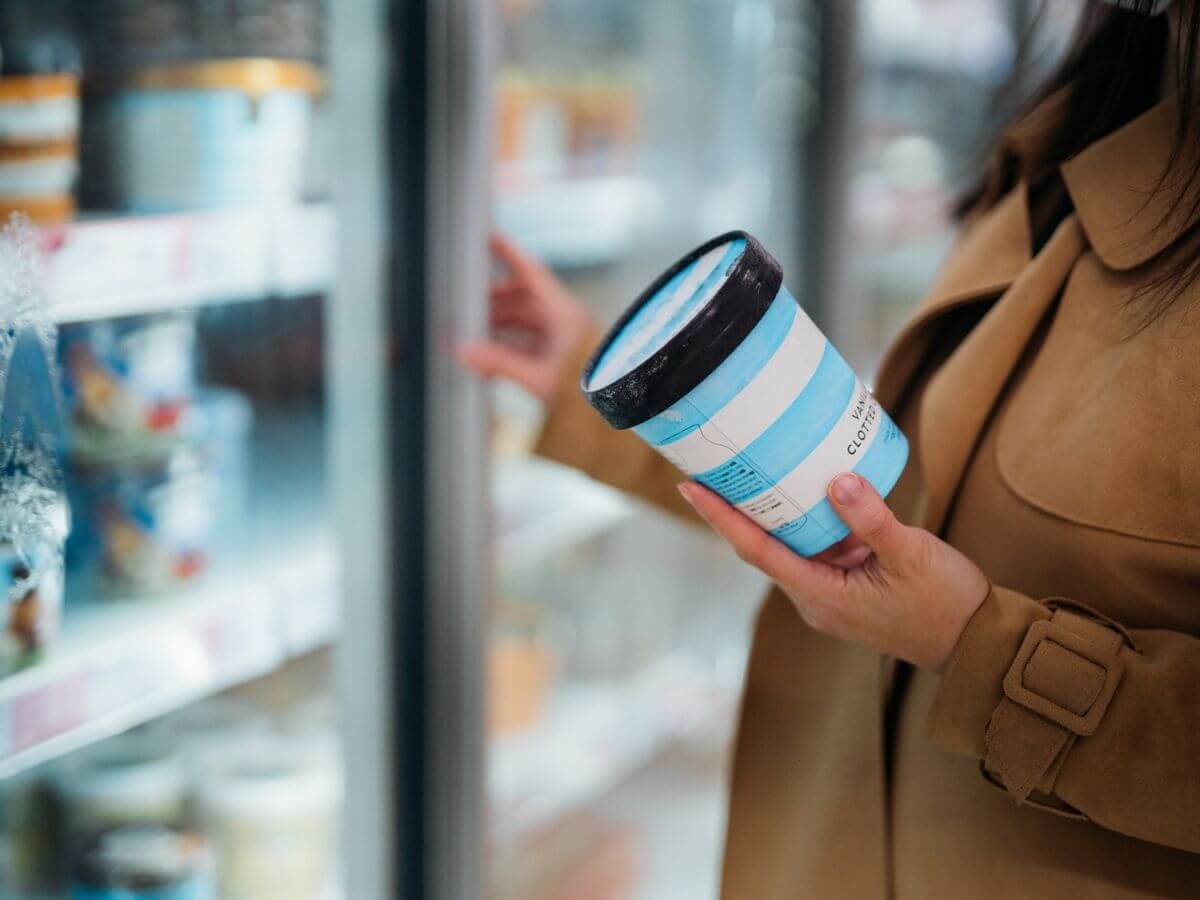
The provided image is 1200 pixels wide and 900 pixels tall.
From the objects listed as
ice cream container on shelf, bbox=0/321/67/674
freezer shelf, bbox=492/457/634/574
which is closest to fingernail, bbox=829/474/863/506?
ice cream container on shelf, bbox=0/321/67/674

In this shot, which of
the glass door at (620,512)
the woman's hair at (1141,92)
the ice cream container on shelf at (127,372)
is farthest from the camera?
the glass door at (620,512)

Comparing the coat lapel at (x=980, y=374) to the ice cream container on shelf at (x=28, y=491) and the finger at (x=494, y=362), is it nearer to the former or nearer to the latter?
the finger at (x=494, y=362)

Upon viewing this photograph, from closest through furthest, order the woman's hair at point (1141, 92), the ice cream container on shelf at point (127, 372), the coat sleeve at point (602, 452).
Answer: the woman's hair at point (1141, 92) → the ice cream container on shelf at point (127, 372) → the coat sleeve at point (602, 452)

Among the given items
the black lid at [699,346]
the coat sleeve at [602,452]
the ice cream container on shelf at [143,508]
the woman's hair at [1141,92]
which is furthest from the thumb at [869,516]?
the ice cream container on shelf at [143,508]

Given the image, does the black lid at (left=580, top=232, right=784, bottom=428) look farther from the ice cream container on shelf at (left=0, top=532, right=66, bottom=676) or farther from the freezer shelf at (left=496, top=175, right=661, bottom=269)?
the freezer shelf at (left=496, top=175, right=661, bottom=269)

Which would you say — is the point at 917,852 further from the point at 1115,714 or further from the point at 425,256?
the point at 425,256

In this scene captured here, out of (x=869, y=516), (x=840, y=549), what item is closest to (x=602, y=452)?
(x=840, y=549)

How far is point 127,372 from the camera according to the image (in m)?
1.02

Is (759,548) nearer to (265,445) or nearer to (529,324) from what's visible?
(529,324)

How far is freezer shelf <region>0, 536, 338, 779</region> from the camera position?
2.89 ft

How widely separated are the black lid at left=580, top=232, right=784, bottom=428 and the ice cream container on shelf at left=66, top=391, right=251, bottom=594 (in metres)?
0.55

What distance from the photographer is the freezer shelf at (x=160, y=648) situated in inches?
34.7

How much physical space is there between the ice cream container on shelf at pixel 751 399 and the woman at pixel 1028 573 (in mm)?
22

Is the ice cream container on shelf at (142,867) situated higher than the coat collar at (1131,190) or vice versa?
the coat collar at (1131,190)
